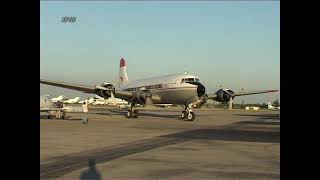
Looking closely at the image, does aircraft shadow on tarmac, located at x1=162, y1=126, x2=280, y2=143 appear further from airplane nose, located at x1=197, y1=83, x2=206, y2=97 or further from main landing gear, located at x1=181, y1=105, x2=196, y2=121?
main landing gear, located at x1=181, y1=105, x2=196, y2=121

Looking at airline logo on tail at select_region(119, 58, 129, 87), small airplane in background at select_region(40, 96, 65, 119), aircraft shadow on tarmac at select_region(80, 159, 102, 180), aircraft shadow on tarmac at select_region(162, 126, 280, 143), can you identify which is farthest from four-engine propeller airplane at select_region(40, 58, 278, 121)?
aircraft shadow on tarmac at select_region(80, 159, 102, 180)

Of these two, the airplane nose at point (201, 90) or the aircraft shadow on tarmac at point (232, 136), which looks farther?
the airplane nose at point (201, 90)

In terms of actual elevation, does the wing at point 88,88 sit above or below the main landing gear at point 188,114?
above

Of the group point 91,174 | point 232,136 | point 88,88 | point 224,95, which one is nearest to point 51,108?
point 88,88

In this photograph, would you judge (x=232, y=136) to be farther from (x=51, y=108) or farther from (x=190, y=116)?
(x=51, y=108)

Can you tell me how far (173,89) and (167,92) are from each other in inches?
40.5

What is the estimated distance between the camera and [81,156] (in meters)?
12.6

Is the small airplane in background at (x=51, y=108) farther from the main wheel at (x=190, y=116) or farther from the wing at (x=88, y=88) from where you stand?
the main wheel at (x=190, y=116)

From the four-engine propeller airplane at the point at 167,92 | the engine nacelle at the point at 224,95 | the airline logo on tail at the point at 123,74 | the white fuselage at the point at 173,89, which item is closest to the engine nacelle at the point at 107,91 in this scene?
the four-engine propeller airplane at the point at 167,92

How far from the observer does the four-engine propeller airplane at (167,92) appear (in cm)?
3938
